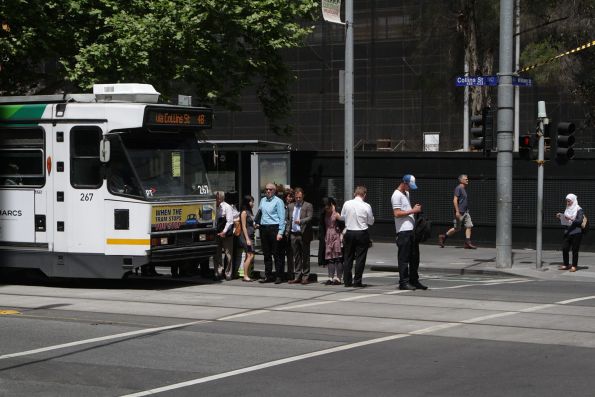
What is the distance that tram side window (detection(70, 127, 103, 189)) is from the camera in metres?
16.0

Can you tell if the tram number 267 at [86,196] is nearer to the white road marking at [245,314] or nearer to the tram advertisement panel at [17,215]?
the tram advertisement panel at [17,215]

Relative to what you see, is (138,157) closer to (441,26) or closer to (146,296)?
(146,296)

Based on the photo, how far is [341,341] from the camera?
11.2 metres

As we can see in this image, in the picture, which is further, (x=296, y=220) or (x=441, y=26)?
(x=441, y=26)

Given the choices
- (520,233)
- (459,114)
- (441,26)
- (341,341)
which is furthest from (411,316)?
(459,114)

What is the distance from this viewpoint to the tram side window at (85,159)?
16.0 meters

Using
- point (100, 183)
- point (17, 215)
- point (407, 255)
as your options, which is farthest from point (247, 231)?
point (17, 215)

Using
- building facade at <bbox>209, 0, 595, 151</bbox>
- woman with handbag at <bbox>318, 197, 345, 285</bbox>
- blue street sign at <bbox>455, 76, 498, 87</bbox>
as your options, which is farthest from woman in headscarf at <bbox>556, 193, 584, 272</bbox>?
building facade at <bbox>209, 0, 595, 151</bbox>

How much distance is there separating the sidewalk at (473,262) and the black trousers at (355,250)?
388 cm

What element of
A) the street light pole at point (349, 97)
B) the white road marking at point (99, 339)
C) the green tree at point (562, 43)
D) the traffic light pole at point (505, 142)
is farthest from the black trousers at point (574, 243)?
the green tree at point (562, 43)

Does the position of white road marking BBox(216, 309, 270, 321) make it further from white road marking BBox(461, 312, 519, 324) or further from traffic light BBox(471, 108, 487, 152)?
traffic light BBox(471, 108, 487, 152)

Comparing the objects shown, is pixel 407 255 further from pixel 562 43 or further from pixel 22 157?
pixel 562 43

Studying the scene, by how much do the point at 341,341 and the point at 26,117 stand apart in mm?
7780

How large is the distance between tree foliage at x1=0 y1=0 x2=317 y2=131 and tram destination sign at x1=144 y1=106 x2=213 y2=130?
744cm
